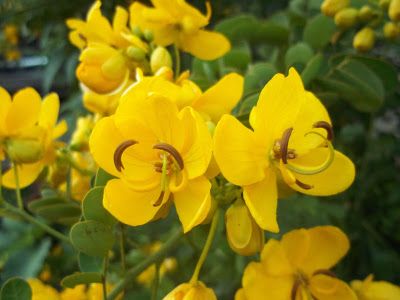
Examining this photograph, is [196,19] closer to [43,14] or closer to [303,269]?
[303,269]

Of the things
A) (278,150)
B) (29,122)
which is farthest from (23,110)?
(278,150)

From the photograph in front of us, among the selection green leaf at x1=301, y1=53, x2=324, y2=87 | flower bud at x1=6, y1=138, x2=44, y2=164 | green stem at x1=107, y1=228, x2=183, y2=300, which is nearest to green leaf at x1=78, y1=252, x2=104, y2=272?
green stem at x1=107, y1=228, x2=183, y2=300

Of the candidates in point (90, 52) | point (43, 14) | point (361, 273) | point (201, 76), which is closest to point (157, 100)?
point (90, 52)

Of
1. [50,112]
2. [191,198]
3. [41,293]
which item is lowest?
[41,293]

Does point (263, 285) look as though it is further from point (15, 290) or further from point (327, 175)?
point (15, 290)

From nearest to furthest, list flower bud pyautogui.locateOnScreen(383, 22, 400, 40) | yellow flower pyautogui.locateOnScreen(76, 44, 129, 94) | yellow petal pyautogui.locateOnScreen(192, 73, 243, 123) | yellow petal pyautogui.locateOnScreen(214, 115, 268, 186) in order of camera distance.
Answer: yellow petal pyautogui.locateOnScreen(214, 115, 268, 186)
yellow petal pyautogui.locateOnScreen(192, 73, 243, 123)
yellow flower pyautogui.locateOnScreen(76, 44, 129, 94)
flower bud pyautogui.locateOnScreen(383, 22, 400, 40)

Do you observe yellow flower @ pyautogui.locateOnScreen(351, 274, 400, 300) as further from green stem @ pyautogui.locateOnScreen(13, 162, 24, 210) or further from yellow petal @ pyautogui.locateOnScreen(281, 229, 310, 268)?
green stem @ pyautogui.locateOnScreen(13, 162, 24, 210)

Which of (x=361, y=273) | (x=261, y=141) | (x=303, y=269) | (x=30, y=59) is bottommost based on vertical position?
(x=30, y=59)
